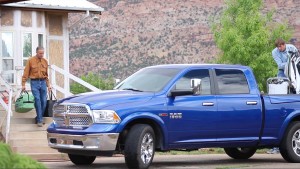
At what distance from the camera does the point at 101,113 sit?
13.3 meters

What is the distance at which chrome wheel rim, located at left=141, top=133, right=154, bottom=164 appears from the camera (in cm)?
1348

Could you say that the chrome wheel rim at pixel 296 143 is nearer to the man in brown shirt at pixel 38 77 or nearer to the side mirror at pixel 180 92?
the side mirror at pixel 180 92

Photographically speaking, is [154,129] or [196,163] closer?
[154,129]

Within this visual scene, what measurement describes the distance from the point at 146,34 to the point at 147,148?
127 meters

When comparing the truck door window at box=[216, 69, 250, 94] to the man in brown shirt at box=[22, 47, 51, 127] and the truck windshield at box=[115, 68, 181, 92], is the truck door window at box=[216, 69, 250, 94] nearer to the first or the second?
the truck windshield at box=[115, 68, 181, 92]

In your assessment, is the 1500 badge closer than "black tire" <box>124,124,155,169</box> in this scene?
No

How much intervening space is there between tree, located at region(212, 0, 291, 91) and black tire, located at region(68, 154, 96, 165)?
8113 cm

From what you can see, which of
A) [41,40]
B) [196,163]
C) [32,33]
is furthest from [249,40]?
[196,163]

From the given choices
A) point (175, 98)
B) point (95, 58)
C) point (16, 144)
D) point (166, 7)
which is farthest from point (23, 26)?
point (166, 7)

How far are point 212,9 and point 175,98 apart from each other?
13390cm

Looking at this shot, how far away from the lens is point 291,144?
1564cm

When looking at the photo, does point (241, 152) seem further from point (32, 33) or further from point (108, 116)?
point (32, 33)

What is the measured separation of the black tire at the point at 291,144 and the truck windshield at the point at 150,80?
256 centimetres

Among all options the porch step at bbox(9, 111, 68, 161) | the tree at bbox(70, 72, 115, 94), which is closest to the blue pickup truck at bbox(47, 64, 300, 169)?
the porch step at bbox(9, 111, 68, 161)
